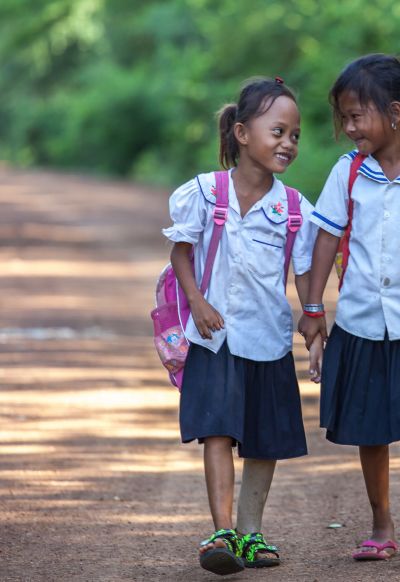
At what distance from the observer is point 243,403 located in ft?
15.5

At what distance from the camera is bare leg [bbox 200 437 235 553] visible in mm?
4574

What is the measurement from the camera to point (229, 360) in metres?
4.71

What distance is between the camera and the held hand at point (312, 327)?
477cm

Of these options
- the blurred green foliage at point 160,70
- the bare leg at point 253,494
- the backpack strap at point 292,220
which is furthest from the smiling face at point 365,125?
the bare leg at point 253,494

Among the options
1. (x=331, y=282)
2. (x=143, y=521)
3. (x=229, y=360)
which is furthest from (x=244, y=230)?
(x=331, y=282)

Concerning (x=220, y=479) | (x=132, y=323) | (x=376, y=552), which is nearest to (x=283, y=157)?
(x=220, y=479)

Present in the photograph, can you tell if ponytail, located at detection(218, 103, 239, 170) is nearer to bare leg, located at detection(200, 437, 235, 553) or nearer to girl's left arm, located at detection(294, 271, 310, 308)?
girl's left arm, located at detection(294, 271, 310, 308)

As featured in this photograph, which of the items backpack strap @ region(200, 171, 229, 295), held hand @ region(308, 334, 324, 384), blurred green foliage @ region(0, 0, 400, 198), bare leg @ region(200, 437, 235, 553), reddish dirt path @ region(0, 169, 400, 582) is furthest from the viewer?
blurred green foliage @ region(0, 0, 400, 198)

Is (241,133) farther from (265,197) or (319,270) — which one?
(319,270)

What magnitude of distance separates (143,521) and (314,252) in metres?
1.50

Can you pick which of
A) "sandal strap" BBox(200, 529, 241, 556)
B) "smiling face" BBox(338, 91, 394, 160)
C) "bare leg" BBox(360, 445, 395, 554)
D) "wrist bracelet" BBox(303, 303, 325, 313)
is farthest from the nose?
"sandal strap" BBox(200, 529, 241, 556)

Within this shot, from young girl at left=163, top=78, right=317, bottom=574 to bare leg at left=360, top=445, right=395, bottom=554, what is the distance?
0.24m

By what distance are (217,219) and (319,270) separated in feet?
1.36

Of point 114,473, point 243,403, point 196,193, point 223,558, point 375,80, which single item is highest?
point 375,80
